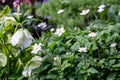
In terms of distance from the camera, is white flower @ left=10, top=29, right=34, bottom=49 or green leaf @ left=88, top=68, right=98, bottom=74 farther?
white flower @ left=10, top=29, right=34, bottom=49

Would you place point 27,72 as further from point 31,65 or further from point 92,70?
point 92,70

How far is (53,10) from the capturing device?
4.40 metres

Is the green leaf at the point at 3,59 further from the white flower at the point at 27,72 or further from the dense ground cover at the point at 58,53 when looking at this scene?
the white flower at the point at 27,72

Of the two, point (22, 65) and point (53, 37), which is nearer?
point (22, 65)

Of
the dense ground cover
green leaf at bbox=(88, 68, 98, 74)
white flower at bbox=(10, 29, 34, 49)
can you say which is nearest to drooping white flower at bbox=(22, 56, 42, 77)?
the dense ground cover

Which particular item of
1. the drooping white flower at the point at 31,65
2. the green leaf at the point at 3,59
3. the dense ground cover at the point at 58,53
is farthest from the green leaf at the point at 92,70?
the green leaf at the point at 3,59

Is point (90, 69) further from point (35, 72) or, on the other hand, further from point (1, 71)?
point (1, 71)

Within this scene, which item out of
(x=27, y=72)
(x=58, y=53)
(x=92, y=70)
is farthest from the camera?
(x=58, y=53)

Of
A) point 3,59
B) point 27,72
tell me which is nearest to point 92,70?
point 27,72

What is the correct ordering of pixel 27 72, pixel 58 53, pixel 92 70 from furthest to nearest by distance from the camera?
pixel 58 53, pixel 27 72, pixel 92 70

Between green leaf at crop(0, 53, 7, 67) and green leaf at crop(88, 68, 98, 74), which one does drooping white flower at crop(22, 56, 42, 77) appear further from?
green leaf at crop(88, 68, 98, 74)

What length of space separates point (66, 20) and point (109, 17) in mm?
870

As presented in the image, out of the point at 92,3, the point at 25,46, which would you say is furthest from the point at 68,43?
the point at 92,3

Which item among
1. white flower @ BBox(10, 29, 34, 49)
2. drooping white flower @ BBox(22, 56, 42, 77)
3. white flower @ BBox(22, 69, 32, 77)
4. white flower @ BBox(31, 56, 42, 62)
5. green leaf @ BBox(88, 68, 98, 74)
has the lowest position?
green leaf @ BBox(88, 68, 98, 74)
